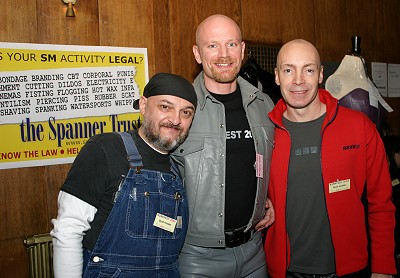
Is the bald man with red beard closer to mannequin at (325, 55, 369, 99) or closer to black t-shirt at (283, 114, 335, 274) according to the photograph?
black t-shirt at (283, 114, 335, 274)

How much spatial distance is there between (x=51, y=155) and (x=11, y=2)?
94 cm

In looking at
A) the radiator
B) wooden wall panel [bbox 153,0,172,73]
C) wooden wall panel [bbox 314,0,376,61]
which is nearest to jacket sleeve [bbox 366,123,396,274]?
wooden wall panel [bbox 153,0,172,73]

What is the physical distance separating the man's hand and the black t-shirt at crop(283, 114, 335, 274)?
0.08 m

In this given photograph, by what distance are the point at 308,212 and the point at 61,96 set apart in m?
1.65

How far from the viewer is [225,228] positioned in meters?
1.91

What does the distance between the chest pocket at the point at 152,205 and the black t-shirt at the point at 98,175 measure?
3.0 inches

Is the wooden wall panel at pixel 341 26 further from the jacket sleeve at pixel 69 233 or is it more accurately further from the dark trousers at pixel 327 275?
the jacket sleeve at pixel 69 233

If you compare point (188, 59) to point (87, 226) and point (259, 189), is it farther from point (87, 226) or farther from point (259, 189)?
point (87, 226)

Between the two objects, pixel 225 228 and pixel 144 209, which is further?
pixel 225 228

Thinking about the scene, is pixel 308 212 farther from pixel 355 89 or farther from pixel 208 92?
pixel 355 89

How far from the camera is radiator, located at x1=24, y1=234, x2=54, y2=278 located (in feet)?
7.93

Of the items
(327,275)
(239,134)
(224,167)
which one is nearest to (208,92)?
(239,134)

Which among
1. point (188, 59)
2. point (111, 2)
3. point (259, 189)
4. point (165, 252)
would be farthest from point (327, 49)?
point (165, 252)

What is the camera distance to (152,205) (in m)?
1.64
